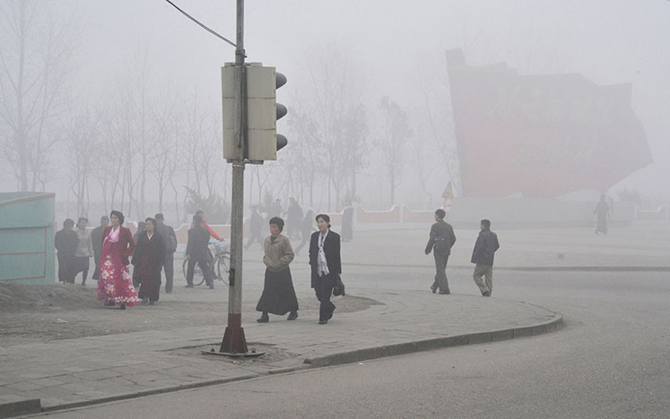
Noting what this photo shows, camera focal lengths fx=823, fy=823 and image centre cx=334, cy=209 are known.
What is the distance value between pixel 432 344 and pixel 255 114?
11.9 feet

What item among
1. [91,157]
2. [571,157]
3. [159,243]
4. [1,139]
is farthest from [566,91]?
[159,243]

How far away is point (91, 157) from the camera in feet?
180

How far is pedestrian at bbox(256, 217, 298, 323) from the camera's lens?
11664mm

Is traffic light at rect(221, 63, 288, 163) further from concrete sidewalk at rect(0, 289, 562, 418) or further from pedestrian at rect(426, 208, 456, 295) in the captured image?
pedestrian at rect(426, 208, 456, 295)

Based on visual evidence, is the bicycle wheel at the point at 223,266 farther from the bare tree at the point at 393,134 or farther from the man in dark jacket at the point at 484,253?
the bare tree at the point at 393,134

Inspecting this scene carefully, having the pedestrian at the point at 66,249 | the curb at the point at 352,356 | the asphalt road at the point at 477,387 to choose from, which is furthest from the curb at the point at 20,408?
the pedestrian at the point at 66,249

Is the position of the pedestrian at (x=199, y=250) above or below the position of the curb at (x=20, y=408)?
above

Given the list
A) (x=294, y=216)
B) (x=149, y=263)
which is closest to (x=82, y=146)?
(x=294, y=216)

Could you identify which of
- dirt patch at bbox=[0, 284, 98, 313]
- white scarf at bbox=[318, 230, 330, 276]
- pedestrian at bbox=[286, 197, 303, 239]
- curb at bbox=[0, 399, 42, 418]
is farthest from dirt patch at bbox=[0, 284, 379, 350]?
pedestrian at bbox=[286, 197, 303, 239]

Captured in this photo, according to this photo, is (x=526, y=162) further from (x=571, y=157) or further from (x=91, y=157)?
(x=91, y=157)

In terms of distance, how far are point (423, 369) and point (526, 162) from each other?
49592 mm

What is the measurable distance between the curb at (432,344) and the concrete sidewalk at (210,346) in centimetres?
1

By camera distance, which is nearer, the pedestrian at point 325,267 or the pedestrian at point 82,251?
the pedestrian at point 325,267

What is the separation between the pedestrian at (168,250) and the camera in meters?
17.7
